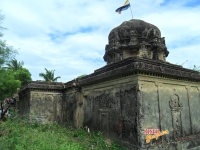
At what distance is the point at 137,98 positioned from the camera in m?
6.32

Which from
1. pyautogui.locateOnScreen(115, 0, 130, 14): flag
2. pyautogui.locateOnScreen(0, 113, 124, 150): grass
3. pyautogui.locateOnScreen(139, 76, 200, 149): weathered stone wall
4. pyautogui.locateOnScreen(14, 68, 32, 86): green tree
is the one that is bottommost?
pyautogui.locateOnScreen(0, 113, 124, 150): grass

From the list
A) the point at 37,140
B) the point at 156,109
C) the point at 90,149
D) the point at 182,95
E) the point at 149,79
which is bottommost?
the point at 90,149

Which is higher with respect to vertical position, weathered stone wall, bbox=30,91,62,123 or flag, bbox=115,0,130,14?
flag, bbox=115,0,130,14

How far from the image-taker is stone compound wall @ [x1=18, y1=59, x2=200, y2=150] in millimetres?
6367

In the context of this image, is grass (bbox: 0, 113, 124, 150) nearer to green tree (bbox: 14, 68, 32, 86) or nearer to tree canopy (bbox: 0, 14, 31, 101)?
tree canopy (bbox: 0, 14, 31, 101)

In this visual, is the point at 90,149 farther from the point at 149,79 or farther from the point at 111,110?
the point at 149,79

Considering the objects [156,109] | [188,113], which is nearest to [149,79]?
[156,109]

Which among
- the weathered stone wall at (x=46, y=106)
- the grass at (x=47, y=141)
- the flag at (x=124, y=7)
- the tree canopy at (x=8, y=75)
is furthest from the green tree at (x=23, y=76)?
the flag at (x=124, y=7)

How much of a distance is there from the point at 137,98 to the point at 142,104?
27 centimetres

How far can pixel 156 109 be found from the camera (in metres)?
6.68

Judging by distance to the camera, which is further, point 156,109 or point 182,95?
point 182,95

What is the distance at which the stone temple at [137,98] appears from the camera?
6402 millimetres

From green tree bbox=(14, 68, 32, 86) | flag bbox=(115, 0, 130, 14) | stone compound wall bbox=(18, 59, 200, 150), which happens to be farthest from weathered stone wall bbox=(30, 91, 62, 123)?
green tree bbox=(14, 68, 32, 86)

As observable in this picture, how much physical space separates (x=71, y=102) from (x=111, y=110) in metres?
4.12
